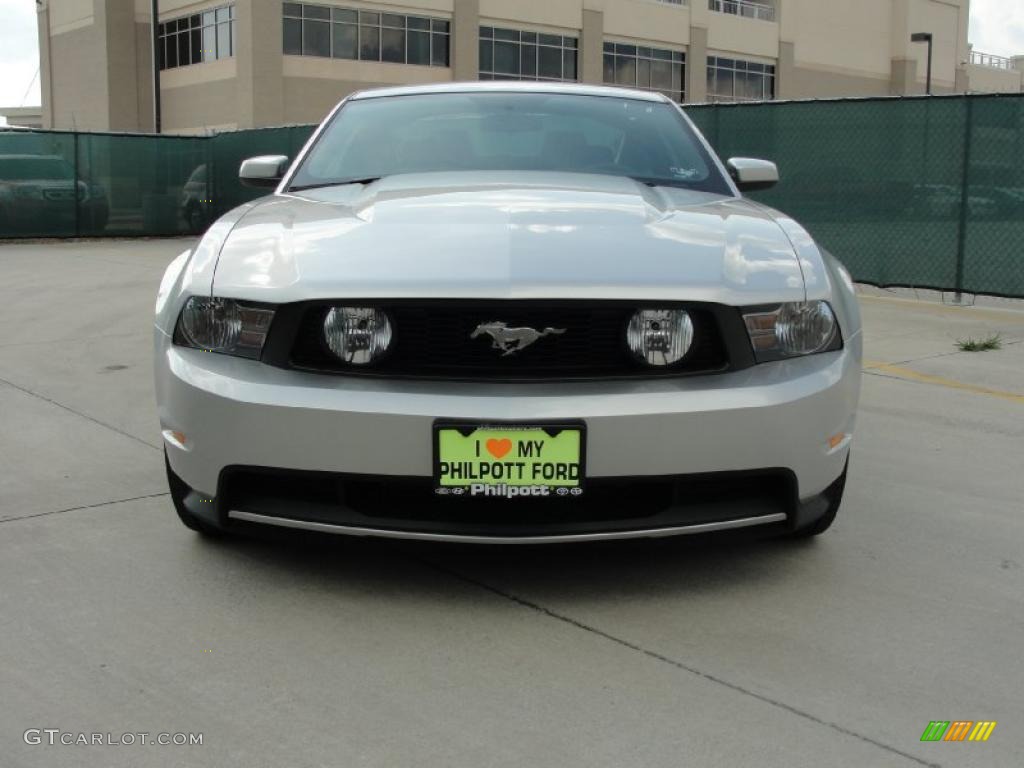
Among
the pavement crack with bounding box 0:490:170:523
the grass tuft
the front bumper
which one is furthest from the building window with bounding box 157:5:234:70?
the front bumper

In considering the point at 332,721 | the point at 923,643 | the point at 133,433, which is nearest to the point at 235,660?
the point at 332,721

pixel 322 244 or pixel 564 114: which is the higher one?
pixel 564 114

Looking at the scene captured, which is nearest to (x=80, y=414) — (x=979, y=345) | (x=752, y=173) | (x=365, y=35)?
(x=752, y=173)

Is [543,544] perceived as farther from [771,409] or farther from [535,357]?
[771,409]

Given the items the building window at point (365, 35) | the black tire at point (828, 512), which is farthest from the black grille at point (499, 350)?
the building window at point (365, 35)

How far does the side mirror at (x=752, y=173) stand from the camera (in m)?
4.93

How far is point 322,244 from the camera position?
3.35m

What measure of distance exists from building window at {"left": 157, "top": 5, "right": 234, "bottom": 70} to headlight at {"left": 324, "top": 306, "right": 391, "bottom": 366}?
36.6 metres

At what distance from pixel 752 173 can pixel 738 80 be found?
162ft

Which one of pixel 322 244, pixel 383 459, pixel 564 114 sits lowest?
pixel 383 459

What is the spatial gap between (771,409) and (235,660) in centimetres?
148

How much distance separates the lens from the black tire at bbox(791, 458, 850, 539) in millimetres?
3498

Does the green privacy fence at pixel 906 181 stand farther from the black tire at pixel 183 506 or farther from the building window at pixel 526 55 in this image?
the building window at pixel 526 55

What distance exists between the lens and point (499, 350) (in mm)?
3150
